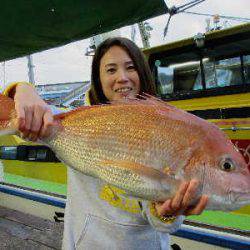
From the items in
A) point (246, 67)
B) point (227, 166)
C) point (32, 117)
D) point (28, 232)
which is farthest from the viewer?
point (28, 232)

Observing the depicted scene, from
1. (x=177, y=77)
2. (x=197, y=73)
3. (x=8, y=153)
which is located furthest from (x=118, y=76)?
(x=8, y=153)

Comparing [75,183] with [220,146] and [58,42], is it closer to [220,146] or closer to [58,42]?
[220,146]

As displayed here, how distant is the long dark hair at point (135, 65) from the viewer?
1.98 metres

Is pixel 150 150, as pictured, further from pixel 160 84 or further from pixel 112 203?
pixel 160 84

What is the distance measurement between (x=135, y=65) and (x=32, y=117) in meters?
0.73

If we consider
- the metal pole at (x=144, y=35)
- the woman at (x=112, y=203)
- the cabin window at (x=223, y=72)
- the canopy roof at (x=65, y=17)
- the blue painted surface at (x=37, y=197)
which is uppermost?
the metal pole at (x=144, y=35)

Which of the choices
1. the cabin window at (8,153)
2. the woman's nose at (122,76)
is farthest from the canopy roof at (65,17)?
the cabin window at (8,153)

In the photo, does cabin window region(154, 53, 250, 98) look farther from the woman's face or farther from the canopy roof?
the woman's face

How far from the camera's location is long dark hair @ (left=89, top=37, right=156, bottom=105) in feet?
6.48

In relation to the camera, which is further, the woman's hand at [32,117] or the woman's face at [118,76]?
the woman's face at [118,76]

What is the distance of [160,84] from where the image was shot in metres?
4.72

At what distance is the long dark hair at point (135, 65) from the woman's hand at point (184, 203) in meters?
0.74

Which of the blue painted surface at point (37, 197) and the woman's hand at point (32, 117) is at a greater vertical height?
the woman's hand at point (32, 117)

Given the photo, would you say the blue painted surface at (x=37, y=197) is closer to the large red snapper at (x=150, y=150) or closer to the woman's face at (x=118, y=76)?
the woman's face at (x=118, y=76)
